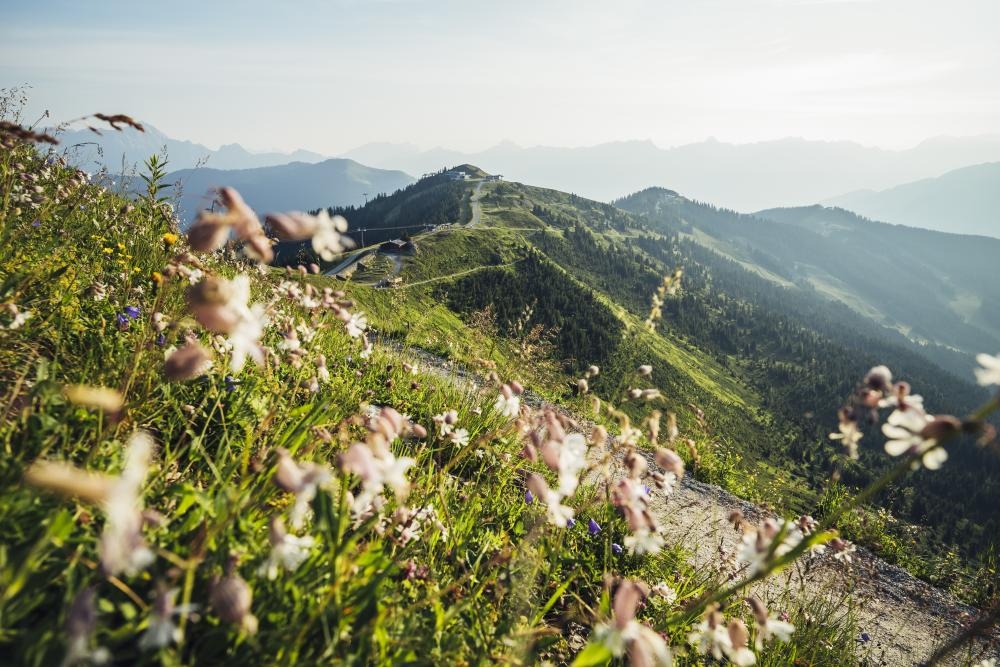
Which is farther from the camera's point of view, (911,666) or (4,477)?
(911,666)

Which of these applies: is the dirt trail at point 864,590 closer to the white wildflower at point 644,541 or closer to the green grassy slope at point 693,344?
the white wildflower at point 644,541

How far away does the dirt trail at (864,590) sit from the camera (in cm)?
697

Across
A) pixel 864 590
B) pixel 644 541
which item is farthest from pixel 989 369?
Result: pixel 864 590

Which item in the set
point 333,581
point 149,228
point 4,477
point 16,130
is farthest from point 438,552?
point 149,228

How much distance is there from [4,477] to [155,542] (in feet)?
2.12

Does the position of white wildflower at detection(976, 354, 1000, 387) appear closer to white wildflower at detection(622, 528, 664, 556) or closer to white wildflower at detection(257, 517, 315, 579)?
white wildflower at detection(622, 528, 664, 556)

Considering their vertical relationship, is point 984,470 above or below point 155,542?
below

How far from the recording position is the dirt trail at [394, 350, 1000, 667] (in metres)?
6.97

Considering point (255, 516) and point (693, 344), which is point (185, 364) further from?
point (693, 344)

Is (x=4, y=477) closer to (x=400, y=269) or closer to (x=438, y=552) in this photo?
(x=438, y=552)

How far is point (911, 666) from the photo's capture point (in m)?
7.01

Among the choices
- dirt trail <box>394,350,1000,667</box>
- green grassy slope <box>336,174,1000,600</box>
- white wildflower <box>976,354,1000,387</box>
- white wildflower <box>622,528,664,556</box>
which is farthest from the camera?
green grassy slope <box>336,174,1000,600</box>

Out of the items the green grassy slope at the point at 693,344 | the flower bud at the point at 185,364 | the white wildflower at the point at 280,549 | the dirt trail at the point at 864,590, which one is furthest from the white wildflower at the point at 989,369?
the green grassy slope at the point at 693,344

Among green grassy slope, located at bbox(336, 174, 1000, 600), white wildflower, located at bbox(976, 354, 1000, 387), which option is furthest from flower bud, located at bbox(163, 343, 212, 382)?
green grassy slope, located at bbox(336, 174, 1000, 600)
